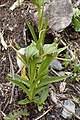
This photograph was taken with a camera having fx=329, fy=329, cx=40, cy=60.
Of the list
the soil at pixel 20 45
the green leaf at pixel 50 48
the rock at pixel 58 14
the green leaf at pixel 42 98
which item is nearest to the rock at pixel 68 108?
the soil at pixel 20 45

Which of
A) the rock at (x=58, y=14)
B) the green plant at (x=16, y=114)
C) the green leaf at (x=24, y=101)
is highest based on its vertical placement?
the rock at (x=58, y=14)

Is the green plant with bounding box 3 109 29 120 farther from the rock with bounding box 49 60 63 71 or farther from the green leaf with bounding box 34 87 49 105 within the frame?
the rock with bounding box 49 60 63 71

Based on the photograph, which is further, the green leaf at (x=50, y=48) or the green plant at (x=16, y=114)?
the green plant at (x=16, y=114)

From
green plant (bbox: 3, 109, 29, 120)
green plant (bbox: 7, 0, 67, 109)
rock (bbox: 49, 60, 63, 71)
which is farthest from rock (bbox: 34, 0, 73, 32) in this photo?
green plant (bbox: 3, 109, 29, 120)

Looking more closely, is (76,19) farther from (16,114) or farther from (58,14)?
(16,114)

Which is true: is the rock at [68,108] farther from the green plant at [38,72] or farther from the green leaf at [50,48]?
the green leaf at [50,48]

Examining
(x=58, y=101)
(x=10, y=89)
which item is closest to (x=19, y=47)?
(x=10, y=89)
